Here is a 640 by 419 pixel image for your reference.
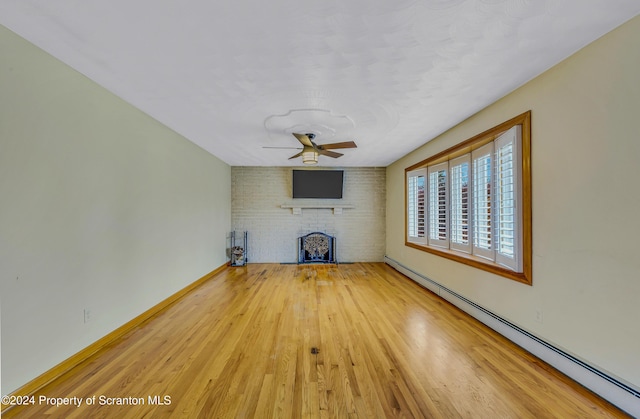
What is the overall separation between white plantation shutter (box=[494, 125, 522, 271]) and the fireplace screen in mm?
3902

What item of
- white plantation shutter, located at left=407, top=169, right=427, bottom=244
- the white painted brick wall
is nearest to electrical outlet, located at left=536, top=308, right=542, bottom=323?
white plantation shutter, located at left=407, top=169, right=427, bottom=244

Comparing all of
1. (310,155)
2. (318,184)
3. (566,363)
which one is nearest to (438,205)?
(310,155)

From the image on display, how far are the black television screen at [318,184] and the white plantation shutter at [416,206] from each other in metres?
1.79

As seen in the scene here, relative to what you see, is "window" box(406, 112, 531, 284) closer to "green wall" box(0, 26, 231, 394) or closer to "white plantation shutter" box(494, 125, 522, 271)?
"white plantation shutter" box(494, 125, 522, 271)

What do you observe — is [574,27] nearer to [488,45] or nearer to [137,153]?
[488,45]

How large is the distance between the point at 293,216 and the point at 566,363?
16.8ft

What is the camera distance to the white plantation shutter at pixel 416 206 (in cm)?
440

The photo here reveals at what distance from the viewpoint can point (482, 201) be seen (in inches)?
113

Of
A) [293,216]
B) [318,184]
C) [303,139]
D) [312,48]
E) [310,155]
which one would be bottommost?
[293,216]

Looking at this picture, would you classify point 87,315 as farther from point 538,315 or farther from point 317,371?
point 538,315

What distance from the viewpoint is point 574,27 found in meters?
1.51

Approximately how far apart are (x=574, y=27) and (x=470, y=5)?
0.78m

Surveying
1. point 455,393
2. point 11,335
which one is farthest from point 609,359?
point 11,335

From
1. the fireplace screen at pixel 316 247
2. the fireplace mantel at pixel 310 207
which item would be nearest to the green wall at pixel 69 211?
the fireplace mantel at pixel 310 207
